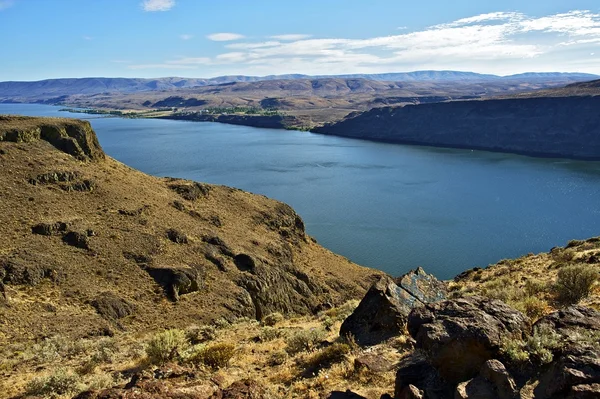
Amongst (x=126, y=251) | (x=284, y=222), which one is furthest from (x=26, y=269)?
(x=284, y=222)

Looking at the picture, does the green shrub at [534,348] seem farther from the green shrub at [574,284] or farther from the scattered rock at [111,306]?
the scattered rock at [111,306]

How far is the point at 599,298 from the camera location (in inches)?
525

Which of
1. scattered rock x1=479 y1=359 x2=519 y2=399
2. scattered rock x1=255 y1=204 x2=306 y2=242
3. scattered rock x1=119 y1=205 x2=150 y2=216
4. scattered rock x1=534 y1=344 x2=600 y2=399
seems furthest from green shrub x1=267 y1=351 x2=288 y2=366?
scattered rock x1=255 y1=204 x2=306 y2=242

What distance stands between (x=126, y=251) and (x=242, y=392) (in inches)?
820

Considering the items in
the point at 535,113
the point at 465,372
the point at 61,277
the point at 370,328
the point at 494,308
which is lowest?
the point at 61,277

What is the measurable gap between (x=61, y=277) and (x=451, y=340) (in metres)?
21.1

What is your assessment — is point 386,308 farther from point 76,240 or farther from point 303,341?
point 76,240

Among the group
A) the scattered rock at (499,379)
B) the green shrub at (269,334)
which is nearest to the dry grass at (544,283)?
the scattered rock at (499,379)

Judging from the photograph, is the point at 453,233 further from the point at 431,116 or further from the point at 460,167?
the point at 431,116

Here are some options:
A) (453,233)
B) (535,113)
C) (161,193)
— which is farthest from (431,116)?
(161,193)

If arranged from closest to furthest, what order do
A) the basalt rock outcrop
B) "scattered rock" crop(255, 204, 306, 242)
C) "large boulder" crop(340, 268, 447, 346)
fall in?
the basalt rock outcrop, "large boulder" crop(340, 268, 447, 346), "scattered rock" crop(255, 204, 306, 242)

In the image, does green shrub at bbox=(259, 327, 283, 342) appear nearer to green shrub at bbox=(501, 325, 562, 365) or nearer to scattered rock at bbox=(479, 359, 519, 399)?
green shrub at bbox=(501, 325, 562, 365)

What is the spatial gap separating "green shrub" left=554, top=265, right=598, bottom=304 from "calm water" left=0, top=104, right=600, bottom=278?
2516cm

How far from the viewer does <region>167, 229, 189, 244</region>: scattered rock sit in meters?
29.2
